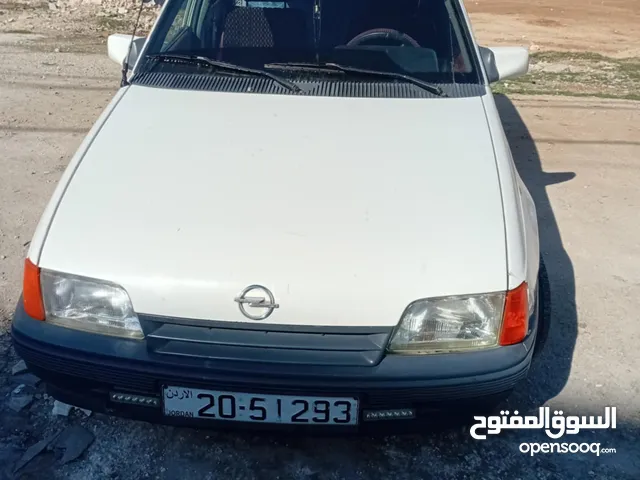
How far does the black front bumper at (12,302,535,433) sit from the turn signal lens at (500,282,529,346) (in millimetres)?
34

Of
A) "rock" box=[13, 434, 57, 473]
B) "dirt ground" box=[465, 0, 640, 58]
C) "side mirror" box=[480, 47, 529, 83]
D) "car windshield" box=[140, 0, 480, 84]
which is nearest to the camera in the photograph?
"rock" box=[13, 434, 57, 473]

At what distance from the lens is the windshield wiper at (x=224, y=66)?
3020 millimetres

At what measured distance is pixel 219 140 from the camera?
271 cm

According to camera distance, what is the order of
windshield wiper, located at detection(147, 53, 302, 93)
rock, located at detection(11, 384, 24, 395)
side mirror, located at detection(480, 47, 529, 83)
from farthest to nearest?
side mirror, located at detection(480, 47, 529, 83) → windshield wiper, located at detection(147, 53, 302, 93) → rock, located at detection(11, 384, 24, 395)

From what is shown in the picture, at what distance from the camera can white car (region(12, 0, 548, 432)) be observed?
211 centimetres

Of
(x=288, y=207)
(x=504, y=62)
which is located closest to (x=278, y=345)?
(x=288, y=207)

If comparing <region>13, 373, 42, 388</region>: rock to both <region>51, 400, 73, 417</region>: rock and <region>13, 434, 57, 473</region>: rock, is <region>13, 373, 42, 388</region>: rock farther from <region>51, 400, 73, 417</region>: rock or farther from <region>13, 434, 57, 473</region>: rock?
<region>13, 434, 57, 473</region>: rock

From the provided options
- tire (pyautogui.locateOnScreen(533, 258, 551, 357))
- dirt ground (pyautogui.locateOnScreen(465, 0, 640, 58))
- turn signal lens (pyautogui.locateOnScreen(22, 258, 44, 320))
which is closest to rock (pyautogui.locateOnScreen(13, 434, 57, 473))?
turn signal lens (pyautogui.locateOnScreen(22, 258, 44, 320))

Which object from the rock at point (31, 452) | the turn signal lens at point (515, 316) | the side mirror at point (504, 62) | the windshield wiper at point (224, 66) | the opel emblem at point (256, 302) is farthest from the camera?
the side mirror at point (504, 62)

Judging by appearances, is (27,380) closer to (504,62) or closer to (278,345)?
(278,345)

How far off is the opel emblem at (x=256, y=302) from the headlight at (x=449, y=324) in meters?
0.38

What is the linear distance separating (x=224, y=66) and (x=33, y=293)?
1351 mm

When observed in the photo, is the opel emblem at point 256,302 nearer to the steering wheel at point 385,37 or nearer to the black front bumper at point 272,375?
the black front bumper at point 272,375

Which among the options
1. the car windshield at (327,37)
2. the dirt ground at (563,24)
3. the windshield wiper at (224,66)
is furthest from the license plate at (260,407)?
the dirt ground at (563,24)
